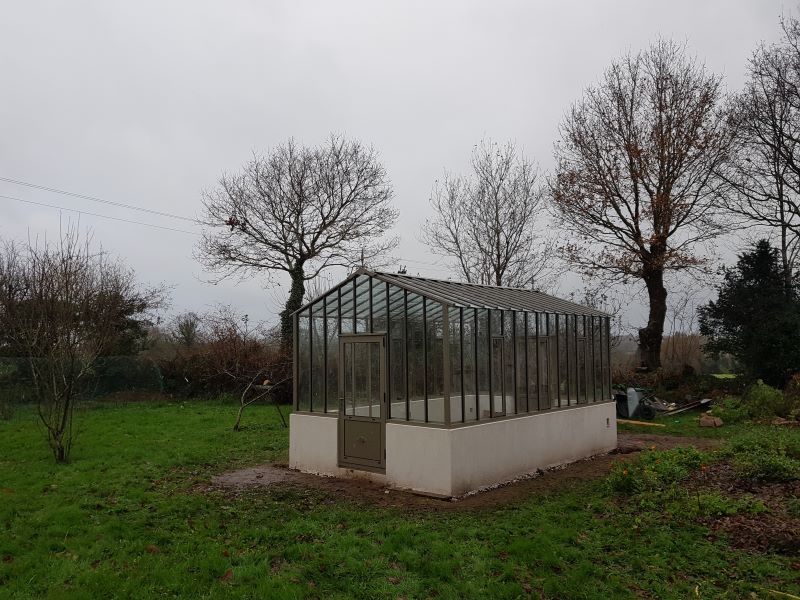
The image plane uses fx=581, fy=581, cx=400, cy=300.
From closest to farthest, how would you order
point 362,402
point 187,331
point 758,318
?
1. point 362,402
2. point 758,318
3. point 187,331

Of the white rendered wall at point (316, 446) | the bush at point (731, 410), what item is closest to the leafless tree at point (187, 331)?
the white rendered wall at point (316, 446)

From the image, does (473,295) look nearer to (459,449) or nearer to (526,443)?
(526,443)

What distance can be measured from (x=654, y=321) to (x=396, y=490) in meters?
16.7

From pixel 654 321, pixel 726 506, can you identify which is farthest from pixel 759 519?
pixel 654 321

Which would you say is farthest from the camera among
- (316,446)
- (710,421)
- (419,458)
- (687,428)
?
(710,421)

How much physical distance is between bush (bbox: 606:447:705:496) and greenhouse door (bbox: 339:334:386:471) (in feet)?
11.7

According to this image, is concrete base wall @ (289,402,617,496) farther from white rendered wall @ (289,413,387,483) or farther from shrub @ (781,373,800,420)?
shrub @ (781,373,800,420)

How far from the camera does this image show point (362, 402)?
977 cm

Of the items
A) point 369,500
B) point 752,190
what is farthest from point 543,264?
point 369,500

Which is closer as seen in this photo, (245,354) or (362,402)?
(362,402)

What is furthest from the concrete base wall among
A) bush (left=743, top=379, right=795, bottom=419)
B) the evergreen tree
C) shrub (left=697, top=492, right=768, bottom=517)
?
the evergreen tree

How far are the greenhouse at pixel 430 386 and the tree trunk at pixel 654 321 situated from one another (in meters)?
11.9

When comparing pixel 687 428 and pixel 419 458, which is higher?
pixel 419 458

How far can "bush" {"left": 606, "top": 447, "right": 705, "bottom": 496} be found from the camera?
8.16m
